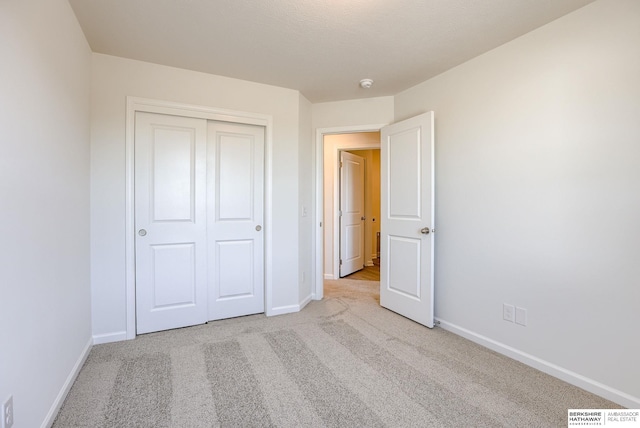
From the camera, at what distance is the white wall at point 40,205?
1.14 meters

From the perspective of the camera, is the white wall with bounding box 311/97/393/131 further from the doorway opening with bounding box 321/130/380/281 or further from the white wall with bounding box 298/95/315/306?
the doorway opening with bounding box 321/130/380/281

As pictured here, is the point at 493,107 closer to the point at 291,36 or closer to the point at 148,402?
the point at 291,36

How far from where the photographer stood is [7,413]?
3.65 feet

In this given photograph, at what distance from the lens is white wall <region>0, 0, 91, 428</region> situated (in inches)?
45.1

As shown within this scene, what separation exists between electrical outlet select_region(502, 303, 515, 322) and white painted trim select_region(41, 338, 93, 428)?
2.84 m

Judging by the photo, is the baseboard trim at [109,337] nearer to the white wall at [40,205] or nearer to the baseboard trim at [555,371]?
the white wall at [40,205]

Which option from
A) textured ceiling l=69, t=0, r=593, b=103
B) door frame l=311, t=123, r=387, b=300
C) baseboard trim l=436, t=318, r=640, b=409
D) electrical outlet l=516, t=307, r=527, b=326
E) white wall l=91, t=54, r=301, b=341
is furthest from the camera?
door frame l=311, t=123, r=387, b=300

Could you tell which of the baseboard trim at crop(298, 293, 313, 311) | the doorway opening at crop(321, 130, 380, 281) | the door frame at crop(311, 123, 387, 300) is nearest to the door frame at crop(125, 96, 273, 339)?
the door frame at crop(311, 123, 387, 300)

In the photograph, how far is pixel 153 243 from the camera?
2.57 metres

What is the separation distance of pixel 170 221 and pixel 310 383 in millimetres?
1799

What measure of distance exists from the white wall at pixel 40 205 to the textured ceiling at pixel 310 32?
360mm

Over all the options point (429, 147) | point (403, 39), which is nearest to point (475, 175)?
point (429, 147)

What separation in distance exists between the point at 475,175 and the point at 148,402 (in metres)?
2.74

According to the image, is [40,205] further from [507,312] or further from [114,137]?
[507,312]
